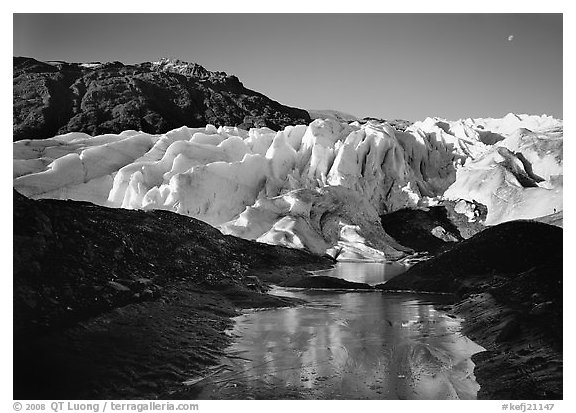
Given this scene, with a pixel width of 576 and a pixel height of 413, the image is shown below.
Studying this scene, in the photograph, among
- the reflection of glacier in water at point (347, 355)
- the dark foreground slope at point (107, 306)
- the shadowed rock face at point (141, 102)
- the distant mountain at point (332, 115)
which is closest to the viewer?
the dark foreground slope at point (107, 306)

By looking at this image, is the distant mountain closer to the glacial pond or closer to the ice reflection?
the ice reflection

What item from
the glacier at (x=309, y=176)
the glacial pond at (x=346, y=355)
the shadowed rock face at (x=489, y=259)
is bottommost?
the glacial pond at (x=346, y=355)

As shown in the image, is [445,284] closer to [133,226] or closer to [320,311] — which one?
[320,311]

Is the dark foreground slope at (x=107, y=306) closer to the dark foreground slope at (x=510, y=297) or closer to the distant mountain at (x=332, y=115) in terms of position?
the dark foreground slope at (x=510, y=297)

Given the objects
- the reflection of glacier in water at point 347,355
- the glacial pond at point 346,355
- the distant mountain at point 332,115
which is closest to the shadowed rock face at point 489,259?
the glacial pond at point 346,355

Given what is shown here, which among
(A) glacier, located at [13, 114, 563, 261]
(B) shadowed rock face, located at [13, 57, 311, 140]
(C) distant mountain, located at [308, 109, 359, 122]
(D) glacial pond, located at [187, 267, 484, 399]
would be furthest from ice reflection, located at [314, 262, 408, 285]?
(C) distant mountain, located at [308, 109, 359, 122]

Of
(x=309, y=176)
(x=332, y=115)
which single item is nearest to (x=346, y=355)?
(x=309, y=176)
